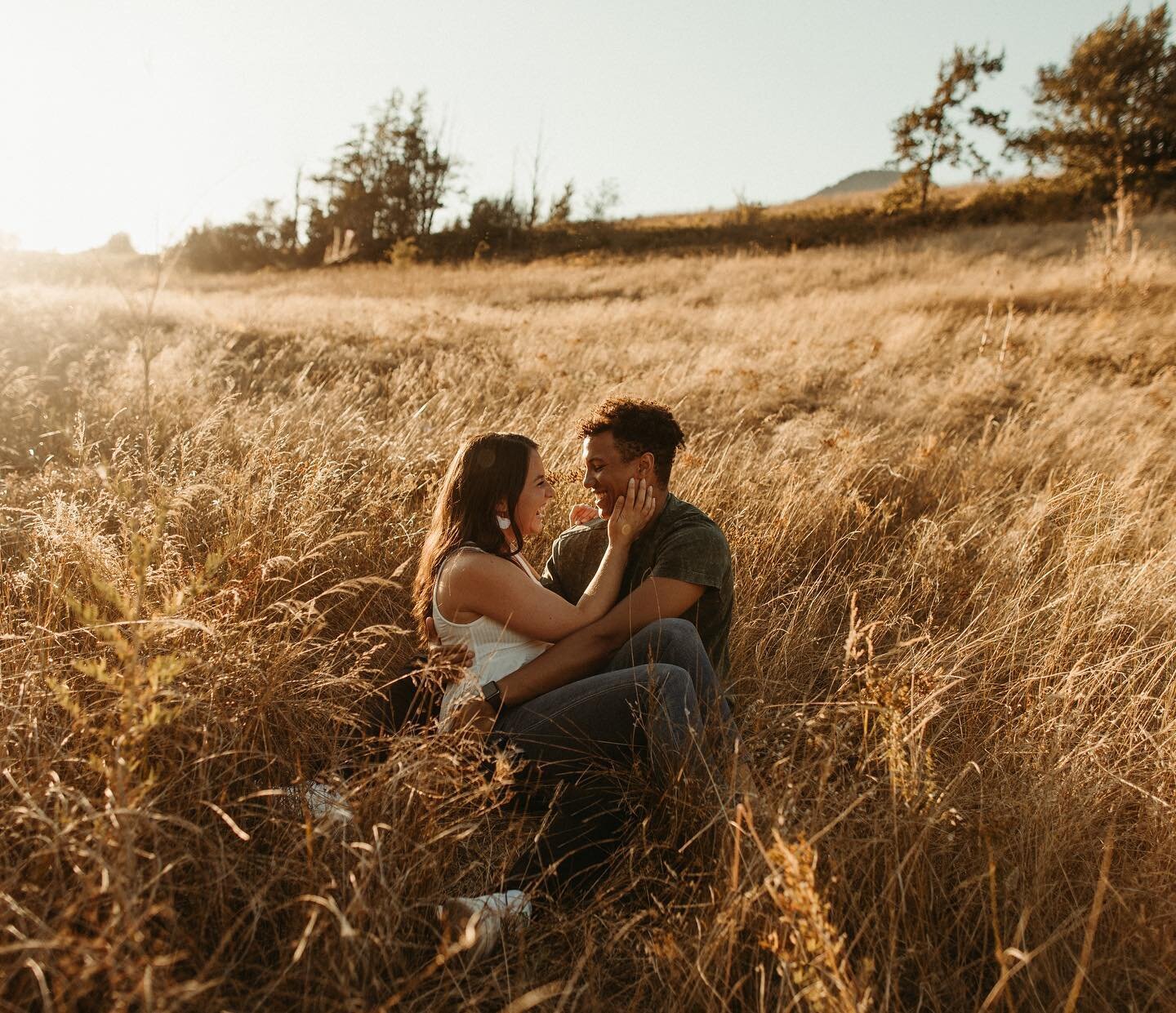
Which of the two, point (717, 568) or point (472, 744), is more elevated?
point (717, 568)

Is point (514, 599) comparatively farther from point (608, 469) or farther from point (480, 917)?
point (480, 917)

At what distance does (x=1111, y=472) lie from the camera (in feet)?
16.0

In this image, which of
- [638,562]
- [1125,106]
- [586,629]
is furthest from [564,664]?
[1125,106]

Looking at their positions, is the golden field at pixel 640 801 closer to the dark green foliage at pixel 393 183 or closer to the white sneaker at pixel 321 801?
the white sneaker at pixel 321 801

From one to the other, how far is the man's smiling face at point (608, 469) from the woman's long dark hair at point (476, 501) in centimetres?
33

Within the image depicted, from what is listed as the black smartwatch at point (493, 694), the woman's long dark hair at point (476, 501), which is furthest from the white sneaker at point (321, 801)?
the woman's long dark hair at point (476, 501)

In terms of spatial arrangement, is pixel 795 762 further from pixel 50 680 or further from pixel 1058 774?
pixel 50 680

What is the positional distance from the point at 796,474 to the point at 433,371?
358 cm

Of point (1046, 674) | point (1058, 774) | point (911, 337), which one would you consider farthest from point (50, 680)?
point (911, 337)

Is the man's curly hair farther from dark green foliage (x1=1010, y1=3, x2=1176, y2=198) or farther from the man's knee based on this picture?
dark green foliage (x1=1010, y1=3, x2=1176, y2=198)

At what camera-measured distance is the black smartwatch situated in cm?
243

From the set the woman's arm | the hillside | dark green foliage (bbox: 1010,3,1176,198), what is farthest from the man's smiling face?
the hillside

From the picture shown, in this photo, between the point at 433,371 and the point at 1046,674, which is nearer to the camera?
the point at 1046,674

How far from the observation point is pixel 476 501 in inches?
107
